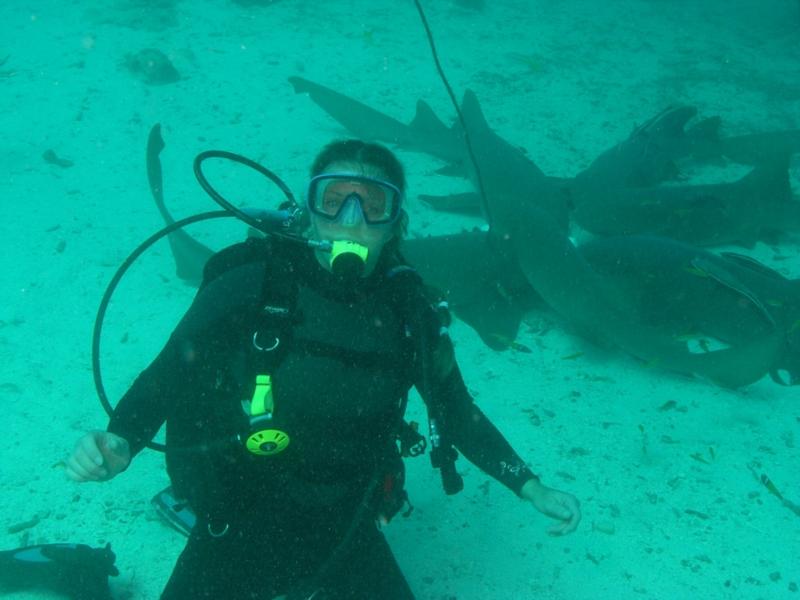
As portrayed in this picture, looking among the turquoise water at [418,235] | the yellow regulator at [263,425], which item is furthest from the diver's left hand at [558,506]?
the yellow regulator at [263,425]

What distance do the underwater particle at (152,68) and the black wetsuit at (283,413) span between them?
9.19m

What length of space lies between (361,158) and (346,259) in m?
0.62

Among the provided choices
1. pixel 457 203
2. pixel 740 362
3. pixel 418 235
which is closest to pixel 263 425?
pixel 740 362

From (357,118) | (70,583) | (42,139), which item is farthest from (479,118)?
(70,583)

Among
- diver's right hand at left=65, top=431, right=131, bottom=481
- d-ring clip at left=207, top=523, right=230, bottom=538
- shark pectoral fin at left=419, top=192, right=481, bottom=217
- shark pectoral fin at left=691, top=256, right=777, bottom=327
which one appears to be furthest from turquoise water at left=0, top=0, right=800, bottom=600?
diver's right hand at left=65, top=431, right=131, bottom=481

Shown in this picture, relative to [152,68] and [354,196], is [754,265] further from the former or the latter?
[152,68]

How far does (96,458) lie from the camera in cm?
198

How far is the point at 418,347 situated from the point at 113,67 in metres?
10.9

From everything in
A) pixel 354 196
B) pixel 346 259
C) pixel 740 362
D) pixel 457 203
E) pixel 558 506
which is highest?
pixel 354 196

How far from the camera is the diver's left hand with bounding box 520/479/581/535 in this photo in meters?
2.51

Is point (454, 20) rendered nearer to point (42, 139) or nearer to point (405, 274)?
point (42, 139)

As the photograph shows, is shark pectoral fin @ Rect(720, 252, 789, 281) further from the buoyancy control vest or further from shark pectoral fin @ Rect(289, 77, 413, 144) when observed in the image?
shark pectoral fin @ Rect(289, 77, 413, 144)

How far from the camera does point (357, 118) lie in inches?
351

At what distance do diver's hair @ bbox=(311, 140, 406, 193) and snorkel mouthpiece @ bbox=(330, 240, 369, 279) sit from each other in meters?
0.50
